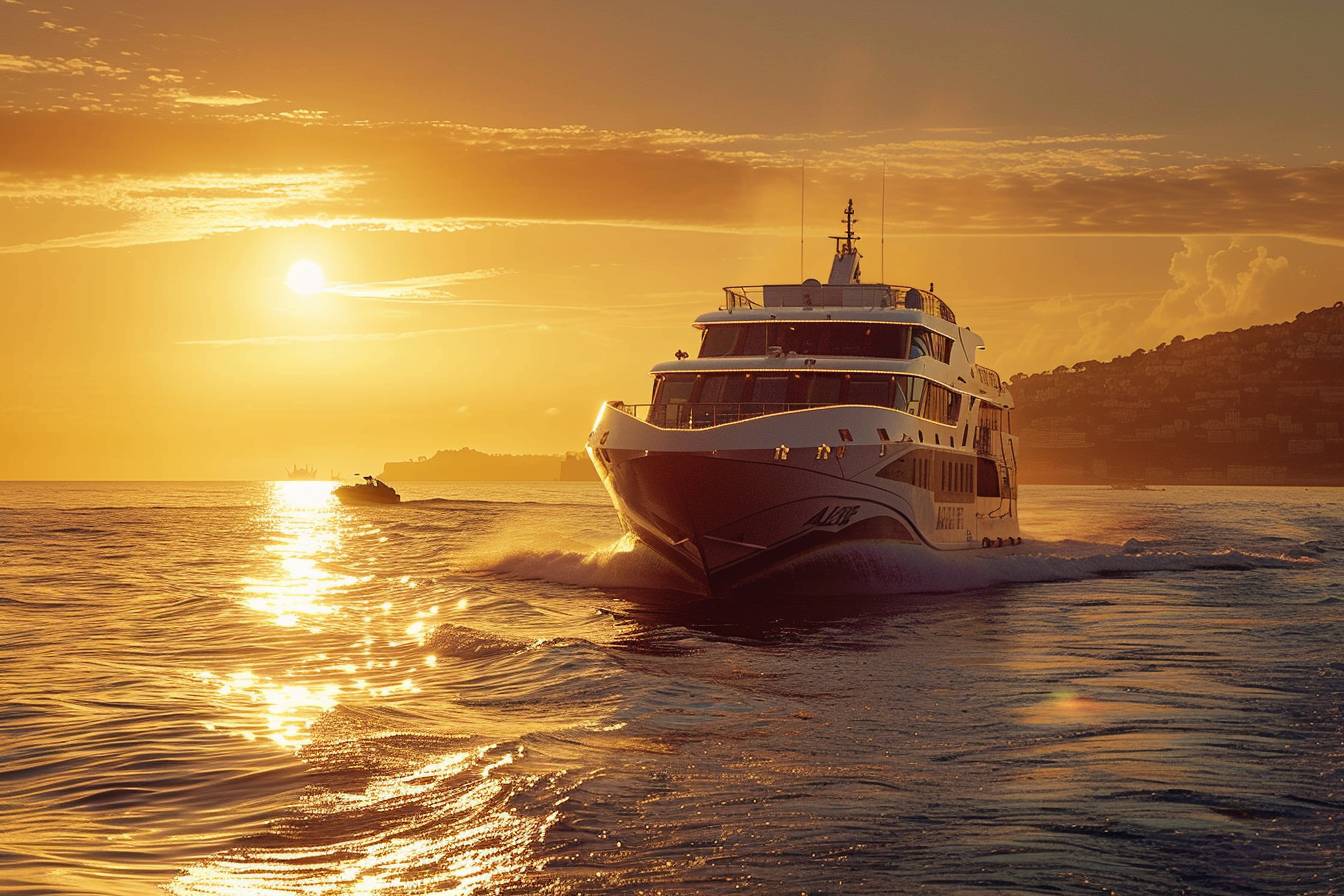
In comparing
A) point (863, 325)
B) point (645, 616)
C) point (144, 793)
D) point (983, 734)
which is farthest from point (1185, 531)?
point (144, 793)

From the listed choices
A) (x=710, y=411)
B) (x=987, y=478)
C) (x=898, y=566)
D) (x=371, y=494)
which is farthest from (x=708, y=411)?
(x=371, y=494)

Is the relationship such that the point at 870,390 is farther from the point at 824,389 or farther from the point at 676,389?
the point at 676,389

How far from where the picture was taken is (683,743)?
1451cm

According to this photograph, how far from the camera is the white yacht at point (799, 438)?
2902 centimetres

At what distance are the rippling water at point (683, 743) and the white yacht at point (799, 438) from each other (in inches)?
56.4

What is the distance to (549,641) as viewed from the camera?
934 inches

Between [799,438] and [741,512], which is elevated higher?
[799,438]

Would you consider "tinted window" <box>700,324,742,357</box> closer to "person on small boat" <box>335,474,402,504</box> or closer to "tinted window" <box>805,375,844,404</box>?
"tinted window" <box>805,375,844,404</box>

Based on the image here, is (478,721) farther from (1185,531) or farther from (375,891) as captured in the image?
(1185,531)

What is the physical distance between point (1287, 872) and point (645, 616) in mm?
20787

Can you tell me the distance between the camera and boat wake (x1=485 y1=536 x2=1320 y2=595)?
31.0m

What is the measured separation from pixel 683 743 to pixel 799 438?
1503 cm

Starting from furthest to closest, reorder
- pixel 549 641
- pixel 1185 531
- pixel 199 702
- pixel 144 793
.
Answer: pixel 1185 531 → pixel 549 641 → pixel 199 702 → pixel 144 793

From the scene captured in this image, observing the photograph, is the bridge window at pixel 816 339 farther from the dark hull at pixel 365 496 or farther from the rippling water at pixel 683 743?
the dark hull at pixel 365 496
